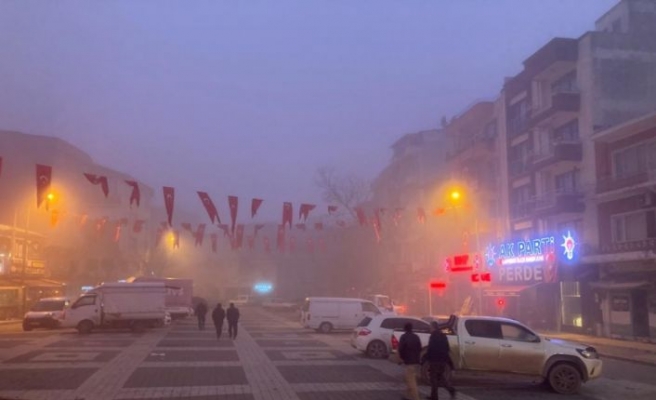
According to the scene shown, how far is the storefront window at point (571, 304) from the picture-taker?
36.7 metres

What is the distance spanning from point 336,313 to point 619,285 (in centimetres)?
1436

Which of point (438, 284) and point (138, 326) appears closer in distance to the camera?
point (138, 326)

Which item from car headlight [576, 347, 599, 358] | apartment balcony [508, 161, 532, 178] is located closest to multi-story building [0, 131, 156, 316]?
apartment balcony [508, 161, 532, 178]

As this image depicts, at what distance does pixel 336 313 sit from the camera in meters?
36.1

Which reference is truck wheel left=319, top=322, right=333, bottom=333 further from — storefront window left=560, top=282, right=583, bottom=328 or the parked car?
the parked car

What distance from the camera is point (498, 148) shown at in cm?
4709

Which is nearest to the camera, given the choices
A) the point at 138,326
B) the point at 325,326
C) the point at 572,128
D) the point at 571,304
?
the point at 138,326

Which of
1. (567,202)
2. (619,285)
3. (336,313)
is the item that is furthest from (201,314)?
A: (619,285)

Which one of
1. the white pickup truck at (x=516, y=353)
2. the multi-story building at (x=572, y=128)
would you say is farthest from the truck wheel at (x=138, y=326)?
the white pickup truck at (x=516, y=353)

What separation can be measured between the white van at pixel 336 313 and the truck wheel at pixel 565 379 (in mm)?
20604

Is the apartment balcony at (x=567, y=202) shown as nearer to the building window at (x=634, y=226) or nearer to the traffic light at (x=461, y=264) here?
the building window at (x=634, y=226)

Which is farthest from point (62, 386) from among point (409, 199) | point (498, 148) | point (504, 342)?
point (409, 199)

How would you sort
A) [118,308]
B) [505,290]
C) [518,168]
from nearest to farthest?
[118,308] < [505,290] < [518,168]

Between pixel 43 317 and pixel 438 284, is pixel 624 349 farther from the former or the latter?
pixel 43 317
